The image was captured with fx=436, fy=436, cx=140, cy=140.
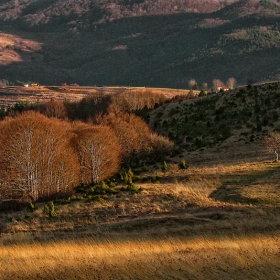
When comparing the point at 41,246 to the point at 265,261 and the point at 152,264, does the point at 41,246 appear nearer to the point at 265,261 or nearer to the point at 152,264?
the point at 152,264

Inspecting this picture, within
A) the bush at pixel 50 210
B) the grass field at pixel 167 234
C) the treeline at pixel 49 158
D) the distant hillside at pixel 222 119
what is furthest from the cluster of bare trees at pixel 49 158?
the distant hillside at pixel 222 119

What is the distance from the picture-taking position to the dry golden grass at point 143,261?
814 inches

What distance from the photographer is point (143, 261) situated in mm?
22234

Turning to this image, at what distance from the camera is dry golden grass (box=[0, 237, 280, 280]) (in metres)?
20.7

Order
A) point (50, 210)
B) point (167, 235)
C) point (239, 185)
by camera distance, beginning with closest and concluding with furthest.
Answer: point (167, 235) → point (50, 210) → point (239, 185)

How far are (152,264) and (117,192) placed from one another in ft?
112

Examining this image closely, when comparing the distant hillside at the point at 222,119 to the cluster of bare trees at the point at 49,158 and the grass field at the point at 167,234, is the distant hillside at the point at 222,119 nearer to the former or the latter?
the cluster of bare trees at the point at 49,158

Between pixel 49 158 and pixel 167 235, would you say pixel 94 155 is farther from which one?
pixel 167 235

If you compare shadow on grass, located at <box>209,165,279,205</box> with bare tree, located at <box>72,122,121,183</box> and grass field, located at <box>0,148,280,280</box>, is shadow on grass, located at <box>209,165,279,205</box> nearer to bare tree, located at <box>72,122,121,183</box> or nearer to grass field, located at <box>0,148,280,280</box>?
grass field, located at <box>0,148,280,280</box>

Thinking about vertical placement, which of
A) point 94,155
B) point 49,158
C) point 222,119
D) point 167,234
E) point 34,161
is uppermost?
point 222,119

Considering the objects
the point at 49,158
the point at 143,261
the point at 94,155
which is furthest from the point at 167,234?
the point at 94,155

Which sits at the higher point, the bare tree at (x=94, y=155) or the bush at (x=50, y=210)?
the bare tree at (x=94, y=155)

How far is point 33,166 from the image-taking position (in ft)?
224

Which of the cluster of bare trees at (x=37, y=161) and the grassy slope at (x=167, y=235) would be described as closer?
the grassy slope at (x=167, y=235)
